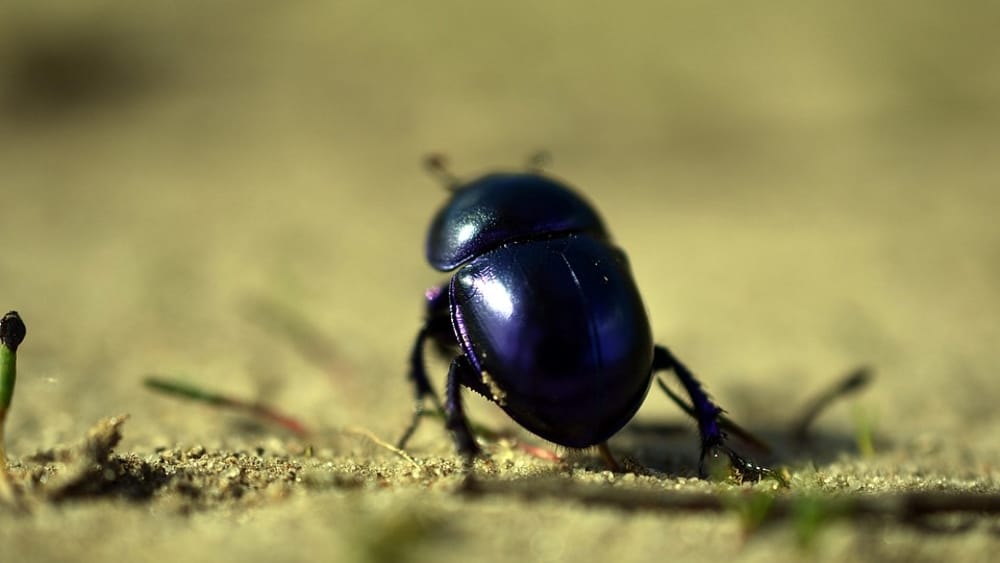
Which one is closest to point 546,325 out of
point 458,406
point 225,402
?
point 458,406

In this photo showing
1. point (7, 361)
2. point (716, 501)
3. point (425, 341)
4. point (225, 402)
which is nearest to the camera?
point (716, 501)

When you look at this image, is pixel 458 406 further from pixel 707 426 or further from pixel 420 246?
pixel 420 246

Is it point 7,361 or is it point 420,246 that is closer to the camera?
point 7,361

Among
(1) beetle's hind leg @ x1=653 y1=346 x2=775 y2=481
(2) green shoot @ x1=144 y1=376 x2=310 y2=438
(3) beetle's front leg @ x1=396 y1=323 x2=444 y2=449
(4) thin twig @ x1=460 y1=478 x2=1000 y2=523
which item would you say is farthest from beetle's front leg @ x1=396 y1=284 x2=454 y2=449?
(4) thin twig @ x1=460 y1=478 x2=1000 y2=523

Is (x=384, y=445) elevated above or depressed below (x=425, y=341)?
below

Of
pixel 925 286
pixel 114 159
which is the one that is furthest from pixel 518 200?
pixel 114 159

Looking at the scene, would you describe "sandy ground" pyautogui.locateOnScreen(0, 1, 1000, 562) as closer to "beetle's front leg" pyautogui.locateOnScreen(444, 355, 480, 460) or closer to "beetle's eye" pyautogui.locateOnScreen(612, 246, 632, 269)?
"beetle's front leg" pyautogui.locateOnScreen(444, 355, 480, 460)

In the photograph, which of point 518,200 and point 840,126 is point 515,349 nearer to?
point 518,200
